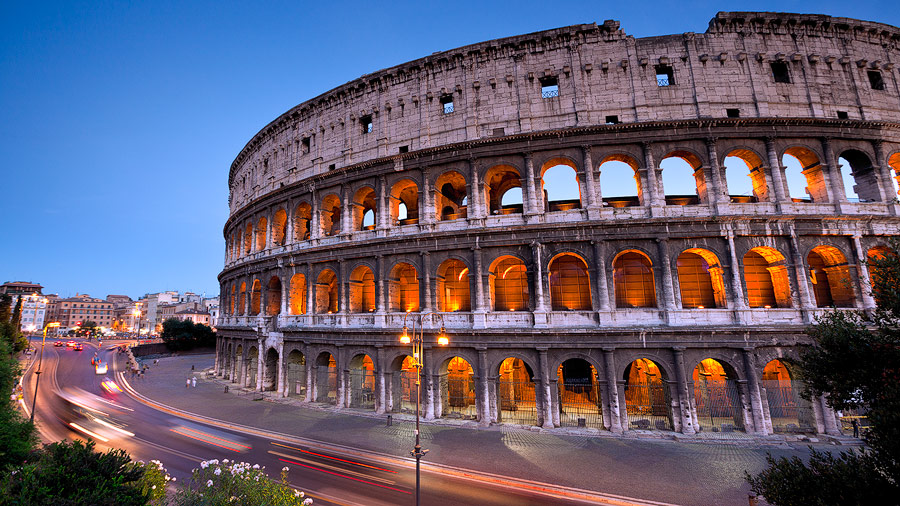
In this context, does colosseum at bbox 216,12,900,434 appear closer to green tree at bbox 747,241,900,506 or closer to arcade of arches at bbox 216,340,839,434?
arcade of arches at bbox 216,340,839,434

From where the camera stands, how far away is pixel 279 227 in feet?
89.9

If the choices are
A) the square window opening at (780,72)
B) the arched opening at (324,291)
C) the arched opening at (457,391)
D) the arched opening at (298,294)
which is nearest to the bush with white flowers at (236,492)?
the arched opening at (457,391)

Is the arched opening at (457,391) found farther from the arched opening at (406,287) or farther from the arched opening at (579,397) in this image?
the arched opening at (579,397)

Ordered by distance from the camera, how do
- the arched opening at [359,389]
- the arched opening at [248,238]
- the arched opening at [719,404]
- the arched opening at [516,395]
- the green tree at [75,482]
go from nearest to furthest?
1. the green tree at [75,482]
2. the arched opening at [719,404]
3. the arched opening at [516,395]
4. the arched opening at [359,389]
5. the arched opening at [248,238]

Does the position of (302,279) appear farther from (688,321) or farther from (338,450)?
(688,321)

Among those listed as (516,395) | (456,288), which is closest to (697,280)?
(516,395)

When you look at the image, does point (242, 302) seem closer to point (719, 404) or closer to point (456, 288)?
point (456, 288)

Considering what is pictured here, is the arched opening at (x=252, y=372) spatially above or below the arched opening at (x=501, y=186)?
below

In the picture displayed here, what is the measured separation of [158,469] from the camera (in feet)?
28.1

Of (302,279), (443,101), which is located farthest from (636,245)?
(302,279)

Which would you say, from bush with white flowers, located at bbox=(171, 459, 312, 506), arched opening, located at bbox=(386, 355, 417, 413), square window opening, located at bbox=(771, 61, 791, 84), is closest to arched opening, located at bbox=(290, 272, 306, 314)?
arched opening, located at bbox=(386, 355, 417, 413)

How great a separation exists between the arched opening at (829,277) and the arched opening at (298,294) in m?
28.2

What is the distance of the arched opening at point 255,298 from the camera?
27.5 meters

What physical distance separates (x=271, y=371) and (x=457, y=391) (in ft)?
45.2
